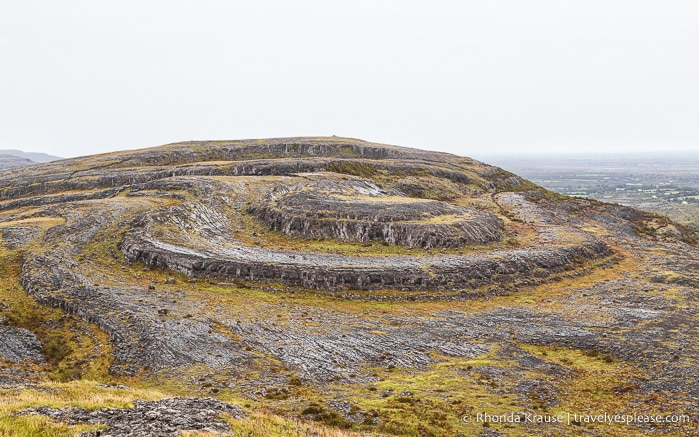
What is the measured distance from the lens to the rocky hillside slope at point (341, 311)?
984 inches

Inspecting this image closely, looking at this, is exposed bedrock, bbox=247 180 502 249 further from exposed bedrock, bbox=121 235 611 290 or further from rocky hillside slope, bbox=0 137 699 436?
exposed bedrock, bbox=121 235 611 290

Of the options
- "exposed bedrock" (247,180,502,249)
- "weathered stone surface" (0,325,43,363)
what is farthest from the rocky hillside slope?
"exposed bedrock" (247,180,502,249)

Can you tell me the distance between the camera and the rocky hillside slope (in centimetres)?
2498

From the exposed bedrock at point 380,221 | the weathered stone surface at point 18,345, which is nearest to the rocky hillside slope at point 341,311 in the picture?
the weathered stone surface at point 18,345

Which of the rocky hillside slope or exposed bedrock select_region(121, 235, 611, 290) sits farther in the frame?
exposed bedrock select_region(121, 235, 611, 290)

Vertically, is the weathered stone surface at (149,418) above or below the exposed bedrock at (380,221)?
below

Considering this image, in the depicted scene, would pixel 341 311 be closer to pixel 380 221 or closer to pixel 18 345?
pixel 380 221

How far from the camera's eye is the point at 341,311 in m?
41.7

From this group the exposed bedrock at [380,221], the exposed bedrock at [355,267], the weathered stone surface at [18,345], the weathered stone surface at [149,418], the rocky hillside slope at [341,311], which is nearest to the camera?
the weathered stone surface at [149,418]

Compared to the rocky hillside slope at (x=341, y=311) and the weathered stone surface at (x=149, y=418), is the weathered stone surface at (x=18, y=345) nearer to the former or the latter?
the rocky hillside slope at (x=341, y=311)

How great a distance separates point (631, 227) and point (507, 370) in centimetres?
7028

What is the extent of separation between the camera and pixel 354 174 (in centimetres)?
11381

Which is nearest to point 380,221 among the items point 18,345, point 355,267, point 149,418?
point 355,267

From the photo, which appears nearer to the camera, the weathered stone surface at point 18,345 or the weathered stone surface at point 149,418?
the weathered stone surface at point 149,418
